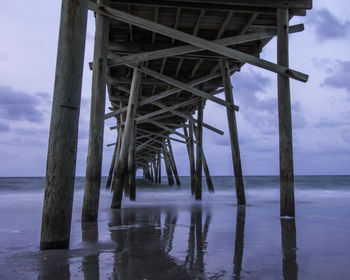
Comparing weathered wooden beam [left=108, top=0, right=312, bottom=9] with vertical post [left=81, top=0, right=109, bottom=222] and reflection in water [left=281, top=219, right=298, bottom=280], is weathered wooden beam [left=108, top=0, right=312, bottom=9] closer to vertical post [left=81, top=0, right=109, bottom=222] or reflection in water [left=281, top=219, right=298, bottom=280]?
vertical post [left=81, top=0, right=109, bottom=222]

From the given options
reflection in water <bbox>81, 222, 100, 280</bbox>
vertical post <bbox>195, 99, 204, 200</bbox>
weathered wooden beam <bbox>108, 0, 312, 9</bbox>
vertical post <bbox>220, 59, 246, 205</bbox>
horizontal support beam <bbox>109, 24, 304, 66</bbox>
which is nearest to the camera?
reflection in water <bbox>81, 222, 100, 280</bbox>

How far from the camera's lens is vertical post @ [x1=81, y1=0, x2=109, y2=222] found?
482cm

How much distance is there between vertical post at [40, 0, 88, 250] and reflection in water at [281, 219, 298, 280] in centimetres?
171

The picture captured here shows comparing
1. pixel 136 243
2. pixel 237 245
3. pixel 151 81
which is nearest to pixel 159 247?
pixel 136 243

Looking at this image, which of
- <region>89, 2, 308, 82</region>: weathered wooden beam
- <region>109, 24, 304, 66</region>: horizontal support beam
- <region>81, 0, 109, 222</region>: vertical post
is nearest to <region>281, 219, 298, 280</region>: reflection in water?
<region>89, 2, 308, 82</region>: weathered wooden beam

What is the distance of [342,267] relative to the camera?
7.80 ft

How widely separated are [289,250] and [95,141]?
10.1 feet

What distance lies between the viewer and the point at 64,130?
2.67 metres

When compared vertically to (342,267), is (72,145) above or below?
above

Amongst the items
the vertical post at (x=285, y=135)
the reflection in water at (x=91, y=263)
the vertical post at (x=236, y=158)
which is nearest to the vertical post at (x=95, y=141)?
the reflection in water at (x=91, y=263)

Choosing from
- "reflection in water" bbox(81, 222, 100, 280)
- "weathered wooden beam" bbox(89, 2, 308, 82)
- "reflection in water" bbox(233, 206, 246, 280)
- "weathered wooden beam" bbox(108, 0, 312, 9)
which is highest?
"weathered wooden beam" bbox(108, 0, 312, 9)

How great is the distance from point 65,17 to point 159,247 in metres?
2.12

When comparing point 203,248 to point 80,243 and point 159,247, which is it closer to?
point 159,247

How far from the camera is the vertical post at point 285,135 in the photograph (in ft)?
16.9
